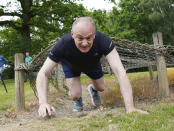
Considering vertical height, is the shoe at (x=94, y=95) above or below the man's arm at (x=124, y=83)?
below

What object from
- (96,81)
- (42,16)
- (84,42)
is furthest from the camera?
(42,16)

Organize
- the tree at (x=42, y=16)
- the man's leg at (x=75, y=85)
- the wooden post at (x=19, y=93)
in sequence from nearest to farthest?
the man's leg at (x=75, y=85) < the wooden post at (x=19, y=93) < the tree at (x=42, y=16)

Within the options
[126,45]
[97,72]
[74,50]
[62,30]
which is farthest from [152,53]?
[62,30]

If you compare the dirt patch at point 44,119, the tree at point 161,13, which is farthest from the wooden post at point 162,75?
the tree at point 161,13

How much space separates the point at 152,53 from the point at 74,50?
247 centimetres

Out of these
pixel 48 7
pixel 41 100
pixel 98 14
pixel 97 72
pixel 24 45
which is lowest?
pixel 41 100

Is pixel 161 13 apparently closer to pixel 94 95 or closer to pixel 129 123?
pixel 94 95

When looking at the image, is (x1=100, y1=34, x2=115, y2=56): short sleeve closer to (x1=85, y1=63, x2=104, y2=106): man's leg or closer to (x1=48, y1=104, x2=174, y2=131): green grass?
(x1=48, y1=104, x2=174, y2=131): green grass

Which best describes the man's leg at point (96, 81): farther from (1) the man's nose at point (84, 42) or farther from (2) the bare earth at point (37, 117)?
(1) the man's nose at point (84, 42)

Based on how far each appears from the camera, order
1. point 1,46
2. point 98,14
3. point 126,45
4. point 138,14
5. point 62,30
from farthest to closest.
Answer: point 138,14 < point 1,46 < point 62,30 < point 98,14 < point 126,45

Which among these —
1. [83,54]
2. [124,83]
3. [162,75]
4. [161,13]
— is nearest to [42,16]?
[161,13]

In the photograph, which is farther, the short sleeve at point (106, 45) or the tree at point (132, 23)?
the tree at point (132, 23)

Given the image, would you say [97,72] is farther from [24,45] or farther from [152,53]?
[24,45]

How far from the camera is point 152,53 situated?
4684mm
